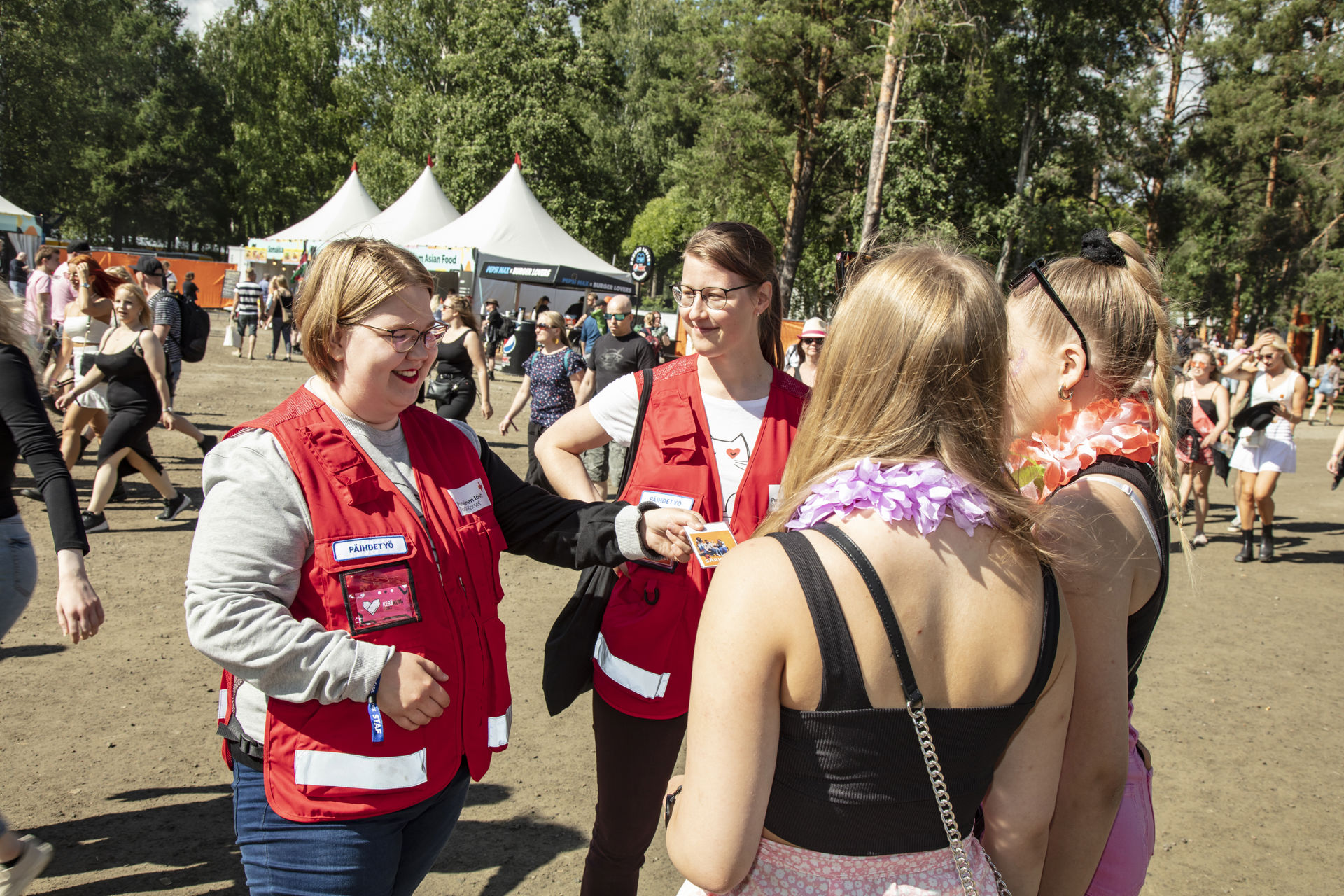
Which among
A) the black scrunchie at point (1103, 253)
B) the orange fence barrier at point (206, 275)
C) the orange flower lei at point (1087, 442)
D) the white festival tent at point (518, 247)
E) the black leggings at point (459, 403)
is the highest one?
the white festival tent at point (518, 247)

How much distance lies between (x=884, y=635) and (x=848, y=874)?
→ 1.28ft

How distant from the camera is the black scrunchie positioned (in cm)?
180

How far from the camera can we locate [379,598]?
5.35 feet

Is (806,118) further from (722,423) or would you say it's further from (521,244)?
(722,423)

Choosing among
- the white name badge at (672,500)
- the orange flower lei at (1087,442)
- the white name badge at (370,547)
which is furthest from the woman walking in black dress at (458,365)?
the orange flower lei at (1087,442)

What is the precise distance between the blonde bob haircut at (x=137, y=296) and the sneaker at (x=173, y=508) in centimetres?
141

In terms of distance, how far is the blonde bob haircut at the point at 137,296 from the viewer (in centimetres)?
630

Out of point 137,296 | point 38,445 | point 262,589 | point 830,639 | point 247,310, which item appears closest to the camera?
point 830,639

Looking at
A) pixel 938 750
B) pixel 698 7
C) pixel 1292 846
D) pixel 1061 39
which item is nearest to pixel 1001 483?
pixel 938 750

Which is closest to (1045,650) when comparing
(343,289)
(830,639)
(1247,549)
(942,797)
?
(942,797)

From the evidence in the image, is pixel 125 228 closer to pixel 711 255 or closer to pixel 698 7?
pixel 698 7

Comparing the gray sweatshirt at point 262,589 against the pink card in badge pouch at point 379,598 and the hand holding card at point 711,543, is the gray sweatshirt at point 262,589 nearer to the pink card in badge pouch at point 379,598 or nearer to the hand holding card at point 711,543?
the pink card in badge pouch at point 379,598

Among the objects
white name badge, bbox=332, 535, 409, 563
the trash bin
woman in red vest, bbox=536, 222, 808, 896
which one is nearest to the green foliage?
the trash bin

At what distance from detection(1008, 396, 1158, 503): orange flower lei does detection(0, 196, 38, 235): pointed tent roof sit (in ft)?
→ 87.9
